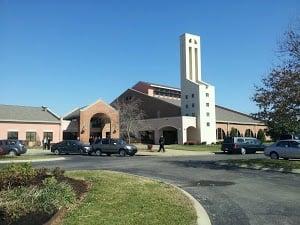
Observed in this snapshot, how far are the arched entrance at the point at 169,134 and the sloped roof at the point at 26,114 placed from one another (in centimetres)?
1723

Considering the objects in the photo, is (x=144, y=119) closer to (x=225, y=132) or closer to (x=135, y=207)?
(x=225, y=132)

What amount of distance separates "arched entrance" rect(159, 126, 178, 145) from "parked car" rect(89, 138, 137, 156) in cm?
3152

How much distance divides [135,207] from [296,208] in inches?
157

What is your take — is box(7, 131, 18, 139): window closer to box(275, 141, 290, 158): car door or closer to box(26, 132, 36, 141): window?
box(26, 132, 36, 141): window

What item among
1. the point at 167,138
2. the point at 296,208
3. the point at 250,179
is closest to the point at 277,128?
the point at 250,179

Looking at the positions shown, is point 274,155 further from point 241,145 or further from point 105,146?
point 105,146

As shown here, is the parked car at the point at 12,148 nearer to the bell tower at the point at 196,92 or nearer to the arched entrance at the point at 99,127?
the arched entrance at the point at 99,127

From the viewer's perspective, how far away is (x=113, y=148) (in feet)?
128

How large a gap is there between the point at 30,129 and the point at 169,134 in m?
22.4

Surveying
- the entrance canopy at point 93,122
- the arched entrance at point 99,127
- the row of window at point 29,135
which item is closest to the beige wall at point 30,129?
the row of window at point 29,135

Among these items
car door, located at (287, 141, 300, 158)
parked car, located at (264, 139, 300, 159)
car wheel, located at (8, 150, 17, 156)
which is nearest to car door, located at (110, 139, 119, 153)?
car wheel, located at (8, 150, 17, 156)

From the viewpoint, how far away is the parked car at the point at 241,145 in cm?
4420

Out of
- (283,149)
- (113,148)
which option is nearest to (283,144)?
(283,149)

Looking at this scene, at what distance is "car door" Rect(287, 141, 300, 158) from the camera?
32.4 m
